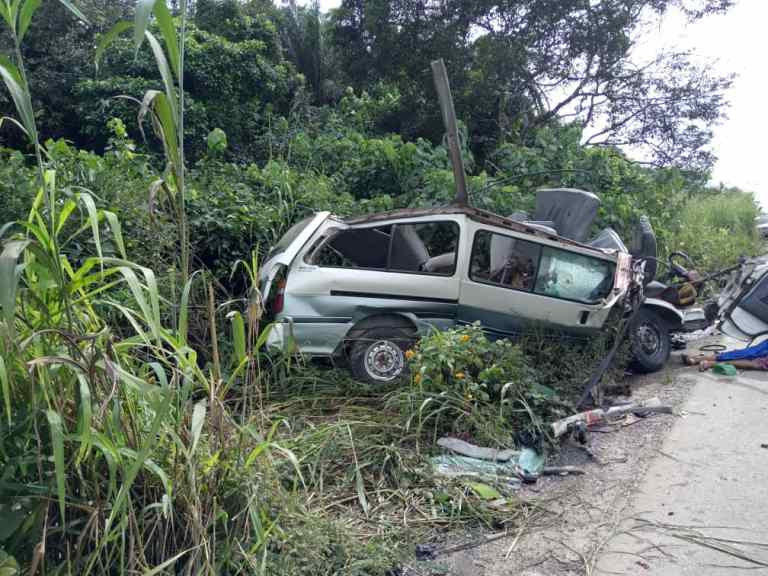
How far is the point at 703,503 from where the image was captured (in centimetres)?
491

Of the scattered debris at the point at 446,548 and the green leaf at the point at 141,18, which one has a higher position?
the green leaf at the point at 141,18

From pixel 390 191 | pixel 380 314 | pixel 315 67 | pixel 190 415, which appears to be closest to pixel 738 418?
pixel 380 314

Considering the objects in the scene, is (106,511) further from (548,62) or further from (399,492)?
(548,62)

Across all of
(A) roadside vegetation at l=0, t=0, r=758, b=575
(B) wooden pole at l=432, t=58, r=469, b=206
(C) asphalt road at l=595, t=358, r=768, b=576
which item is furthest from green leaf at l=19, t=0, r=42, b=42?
(B) wooden pole at l=432, t=58, r=469, b=206

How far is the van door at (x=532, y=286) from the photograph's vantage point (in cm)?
762

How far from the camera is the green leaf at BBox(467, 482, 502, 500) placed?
16.1 feet

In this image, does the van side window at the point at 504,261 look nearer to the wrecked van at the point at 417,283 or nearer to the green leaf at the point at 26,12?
the wrecked van at the point at 417,283

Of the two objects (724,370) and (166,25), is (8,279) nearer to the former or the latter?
(166,25)

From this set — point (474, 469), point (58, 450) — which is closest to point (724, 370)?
point (474, 469)

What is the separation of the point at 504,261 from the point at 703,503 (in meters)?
3.65

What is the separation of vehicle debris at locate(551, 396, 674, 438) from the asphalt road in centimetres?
25

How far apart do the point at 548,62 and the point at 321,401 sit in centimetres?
1391

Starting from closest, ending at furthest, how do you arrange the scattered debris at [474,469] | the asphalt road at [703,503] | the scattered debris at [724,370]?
the asphalt road at [703,503] → the scattered debris at [474,469] → the scattered debris at [724,370]

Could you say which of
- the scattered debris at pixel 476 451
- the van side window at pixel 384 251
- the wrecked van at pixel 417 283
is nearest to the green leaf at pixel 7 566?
the scattered debris at pixel 476 451
